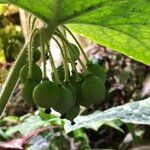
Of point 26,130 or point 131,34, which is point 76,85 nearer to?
point 131,34

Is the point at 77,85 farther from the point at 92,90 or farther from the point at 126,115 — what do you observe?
the point at 126,115

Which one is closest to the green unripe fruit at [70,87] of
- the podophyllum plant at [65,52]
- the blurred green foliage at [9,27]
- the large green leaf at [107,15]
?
the podophyllum plant at [65,52]

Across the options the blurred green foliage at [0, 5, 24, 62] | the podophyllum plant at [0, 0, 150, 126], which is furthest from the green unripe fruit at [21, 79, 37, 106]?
the blurred green foliage at [0, 5, 24, 62]

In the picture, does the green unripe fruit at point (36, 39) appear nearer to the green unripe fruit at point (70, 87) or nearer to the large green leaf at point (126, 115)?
the green unripe fruit at point (70, 87)

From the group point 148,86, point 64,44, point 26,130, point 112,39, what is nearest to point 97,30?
point 112,39

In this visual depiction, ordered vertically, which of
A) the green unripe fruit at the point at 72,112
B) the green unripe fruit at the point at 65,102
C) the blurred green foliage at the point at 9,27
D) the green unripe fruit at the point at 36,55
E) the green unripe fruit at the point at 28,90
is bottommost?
the blurred green foliage at the point at 9,27

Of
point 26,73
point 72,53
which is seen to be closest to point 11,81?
point 26,73
